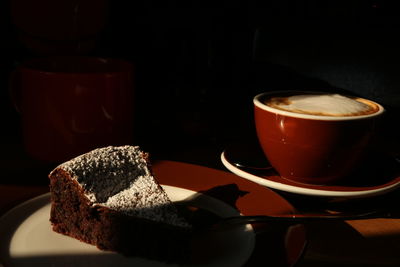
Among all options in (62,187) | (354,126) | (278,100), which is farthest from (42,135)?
(354,126)

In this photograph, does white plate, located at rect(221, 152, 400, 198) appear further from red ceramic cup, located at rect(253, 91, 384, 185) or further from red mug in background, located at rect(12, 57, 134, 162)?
red mug in background, located at rect(12, 57, 134, 162)

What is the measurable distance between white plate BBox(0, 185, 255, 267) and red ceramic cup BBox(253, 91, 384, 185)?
8.4 inches

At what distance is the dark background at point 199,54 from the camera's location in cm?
121

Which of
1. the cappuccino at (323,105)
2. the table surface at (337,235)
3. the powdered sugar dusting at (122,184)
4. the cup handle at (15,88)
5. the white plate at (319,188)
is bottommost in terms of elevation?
the table surface at (337,235)

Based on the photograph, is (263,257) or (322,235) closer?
(263,257)

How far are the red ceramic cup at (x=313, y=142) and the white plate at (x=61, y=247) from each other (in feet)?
0.70

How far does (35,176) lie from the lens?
74 centimetres

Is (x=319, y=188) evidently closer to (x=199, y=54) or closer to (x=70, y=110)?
(x=70, y=110)

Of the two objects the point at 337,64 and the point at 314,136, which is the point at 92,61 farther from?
the point at 337,64

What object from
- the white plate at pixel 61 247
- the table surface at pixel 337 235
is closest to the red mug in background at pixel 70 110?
the table surface at pixel 337 235

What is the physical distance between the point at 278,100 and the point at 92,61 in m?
0.45

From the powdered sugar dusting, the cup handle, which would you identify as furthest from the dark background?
the powdered sugar dusting

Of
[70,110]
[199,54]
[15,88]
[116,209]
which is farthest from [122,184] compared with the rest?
[199,54]

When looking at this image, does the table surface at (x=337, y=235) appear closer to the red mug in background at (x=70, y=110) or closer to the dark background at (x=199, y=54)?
the red mug in background at (x=70, y=110)
